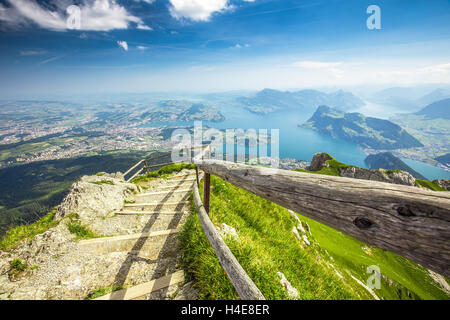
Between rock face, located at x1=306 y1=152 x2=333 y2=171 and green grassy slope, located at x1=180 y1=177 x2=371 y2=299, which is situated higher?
green grassy slope, located at x1=180 y1=177 x2=371 y2=299

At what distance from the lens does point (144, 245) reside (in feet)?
16.3

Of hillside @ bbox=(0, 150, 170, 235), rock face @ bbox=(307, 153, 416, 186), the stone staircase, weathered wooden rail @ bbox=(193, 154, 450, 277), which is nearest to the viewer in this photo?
weathered wooden rail @ bbox=(193, 154, 450, 277)

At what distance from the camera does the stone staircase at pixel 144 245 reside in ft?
11.8

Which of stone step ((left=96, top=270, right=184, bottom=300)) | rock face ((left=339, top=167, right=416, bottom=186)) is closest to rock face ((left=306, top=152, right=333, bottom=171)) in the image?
rock face ((left=339, top=167, right=416, bottom=186))

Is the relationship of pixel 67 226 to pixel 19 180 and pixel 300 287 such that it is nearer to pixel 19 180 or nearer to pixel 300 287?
pixel 300 287

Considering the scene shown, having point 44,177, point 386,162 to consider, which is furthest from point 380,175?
point 44,177

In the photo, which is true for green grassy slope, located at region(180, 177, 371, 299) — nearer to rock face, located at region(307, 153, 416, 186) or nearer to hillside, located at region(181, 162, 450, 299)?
hillside, located at region(181, 162, 450, 299)

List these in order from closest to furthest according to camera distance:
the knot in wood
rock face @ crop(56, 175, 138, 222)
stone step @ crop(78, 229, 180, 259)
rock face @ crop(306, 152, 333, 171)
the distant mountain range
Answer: the knot in wood < stone step @ crop(78, 229, 180, 259) < rock face @ crop(56, 175, 138, 222) < rock face @ crop(306, 152, 333, 171) < the distant mountain range

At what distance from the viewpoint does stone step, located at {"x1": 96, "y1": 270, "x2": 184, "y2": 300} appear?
3.41 meters

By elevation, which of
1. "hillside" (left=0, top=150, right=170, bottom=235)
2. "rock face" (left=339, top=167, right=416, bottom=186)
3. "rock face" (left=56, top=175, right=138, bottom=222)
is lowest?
"hillside" (left=0, top=150, right=170, bottom=235)

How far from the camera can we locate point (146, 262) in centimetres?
440

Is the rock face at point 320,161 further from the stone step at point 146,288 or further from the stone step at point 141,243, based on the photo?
the stone step at point 146,288

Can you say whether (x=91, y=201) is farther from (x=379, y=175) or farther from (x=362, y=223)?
(x=379, y=175)
